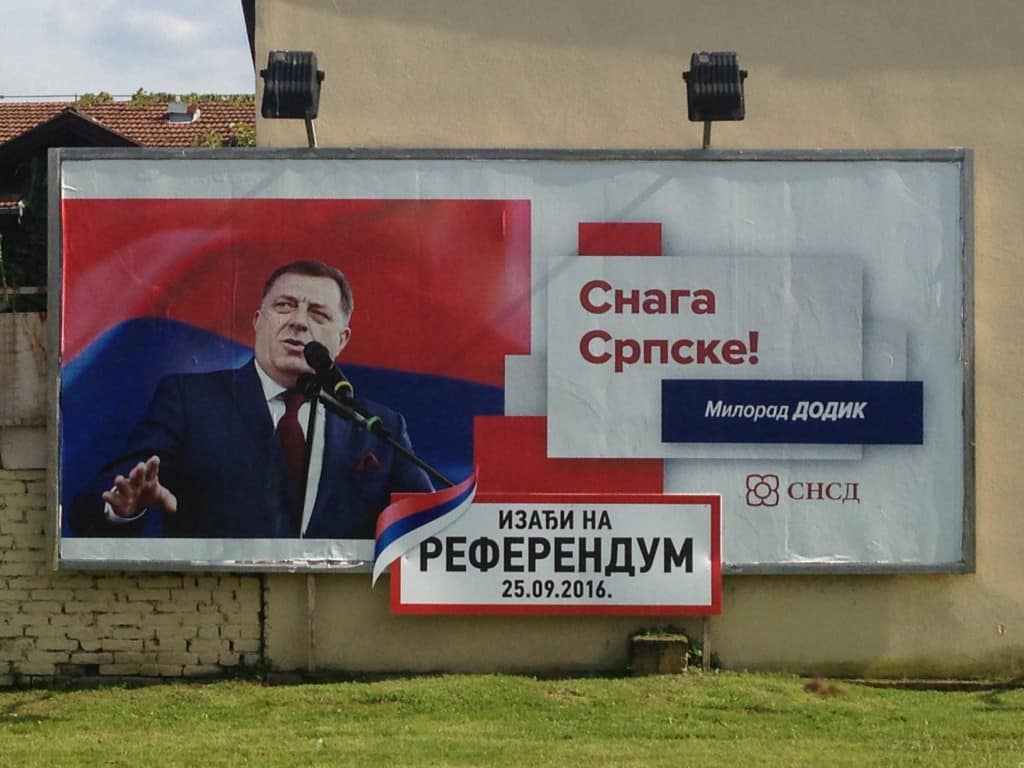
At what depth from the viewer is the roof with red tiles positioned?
24.0 m

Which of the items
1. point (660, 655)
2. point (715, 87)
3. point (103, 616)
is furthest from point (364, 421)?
point (715, 87)

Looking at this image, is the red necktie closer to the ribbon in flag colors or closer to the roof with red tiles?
the ribbon in flag colors

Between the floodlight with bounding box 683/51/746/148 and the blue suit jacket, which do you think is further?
the blue suit jacket

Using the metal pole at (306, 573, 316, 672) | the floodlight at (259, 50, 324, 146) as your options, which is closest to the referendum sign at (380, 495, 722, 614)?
the metal pole at (306, 573, 316, 672)

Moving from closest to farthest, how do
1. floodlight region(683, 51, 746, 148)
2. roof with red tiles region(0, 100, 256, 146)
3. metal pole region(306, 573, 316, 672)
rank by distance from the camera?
floodlight region(683, 51, 746, 148)
metal pole region(306, 573, 316, 672)
roof with red tiles region(0, 100, 256, 146)

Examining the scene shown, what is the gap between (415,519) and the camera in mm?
10789

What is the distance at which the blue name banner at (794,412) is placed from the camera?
426 inches

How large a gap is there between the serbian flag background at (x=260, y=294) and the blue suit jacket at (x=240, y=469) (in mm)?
136

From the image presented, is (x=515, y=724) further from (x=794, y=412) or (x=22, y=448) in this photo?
(x=22, y=448)

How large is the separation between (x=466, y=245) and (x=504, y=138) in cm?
95

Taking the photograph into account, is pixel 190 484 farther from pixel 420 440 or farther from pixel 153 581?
pixel 420 440

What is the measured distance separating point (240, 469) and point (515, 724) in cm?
286

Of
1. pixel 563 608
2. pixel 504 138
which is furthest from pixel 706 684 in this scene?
pixel 504 138

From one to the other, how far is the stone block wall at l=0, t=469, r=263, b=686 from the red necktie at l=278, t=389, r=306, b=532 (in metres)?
0.83
